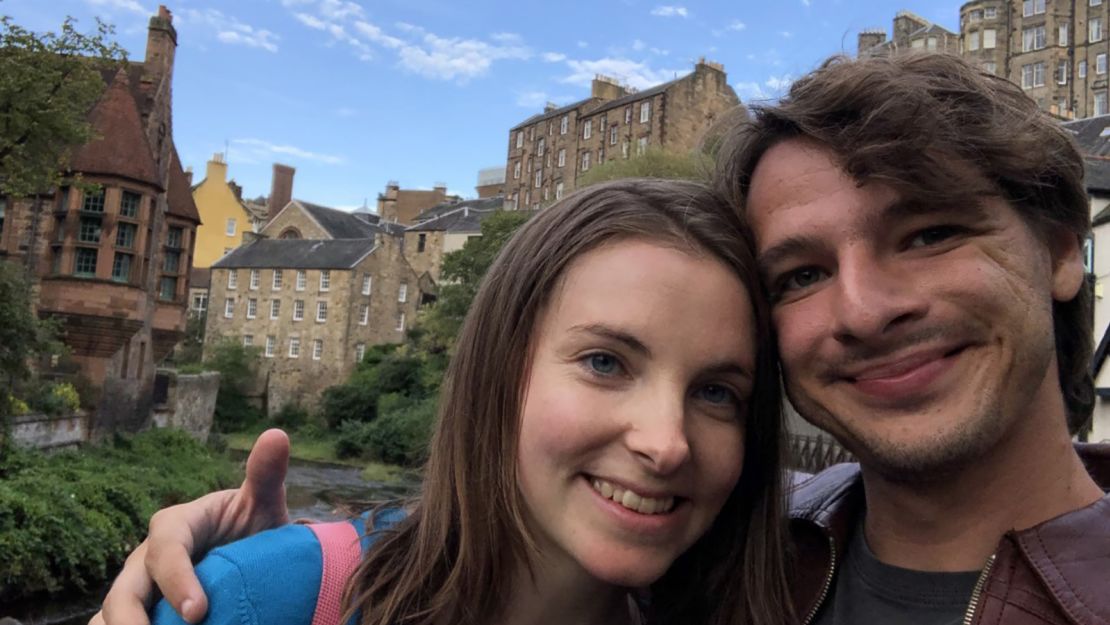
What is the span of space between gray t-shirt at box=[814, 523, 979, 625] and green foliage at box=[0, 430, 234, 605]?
43.7 feet

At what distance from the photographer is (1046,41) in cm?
5941

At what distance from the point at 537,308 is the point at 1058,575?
1138 millimetres

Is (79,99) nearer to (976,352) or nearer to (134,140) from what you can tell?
(134,140)

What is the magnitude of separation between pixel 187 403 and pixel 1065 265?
93.6 feet

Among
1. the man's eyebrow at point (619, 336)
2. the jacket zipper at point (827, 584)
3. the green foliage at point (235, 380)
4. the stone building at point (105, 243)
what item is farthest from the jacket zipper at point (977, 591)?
the green foliage at point (235, 380)

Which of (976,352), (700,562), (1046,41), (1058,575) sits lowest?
(700,562)

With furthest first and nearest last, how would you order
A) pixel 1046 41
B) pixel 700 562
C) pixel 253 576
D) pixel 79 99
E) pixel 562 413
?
pixel 1046 41 < pixel 79 99 < pixel 700 562 < pixel 562 413 < pixel 253 576

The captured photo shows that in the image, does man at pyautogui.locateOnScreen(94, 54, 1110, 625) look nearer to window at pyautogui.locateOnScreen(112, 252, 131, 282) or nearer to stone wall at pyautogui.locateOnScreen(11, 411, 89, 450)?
stone wall at pyautogui.locateOnScreen(11, 411, 89, 450)

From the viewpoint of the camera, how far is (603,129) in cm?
5341

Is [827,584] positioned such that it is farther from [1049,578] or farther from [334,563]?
[334,563]

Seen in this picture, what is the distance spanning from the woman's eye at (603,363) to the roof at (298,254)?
4691cm

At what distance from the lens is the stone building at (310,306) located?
4731 cm

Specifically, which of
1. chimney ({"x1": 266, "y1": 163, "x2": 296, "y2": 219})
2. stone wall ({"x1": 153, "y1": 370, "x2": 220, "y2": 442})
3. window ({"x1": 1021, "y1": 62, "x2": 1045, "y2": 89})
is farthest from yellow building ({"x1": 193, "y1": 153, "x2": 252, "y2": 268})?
window ({"x1": 1021, "y1": 62, "x2": 1045, "y2": 89})

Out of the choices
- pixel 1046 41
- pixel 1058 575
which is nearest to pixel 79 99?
pixel 1058 575
